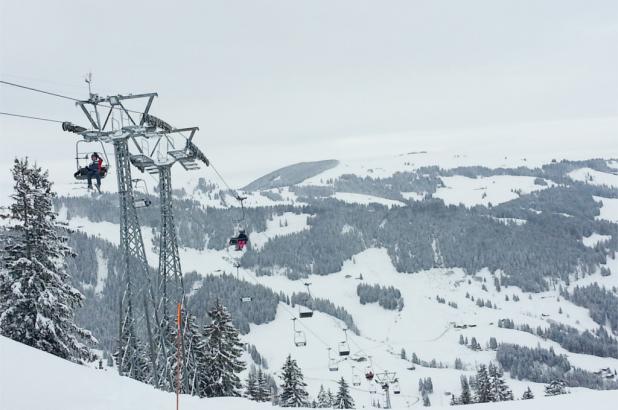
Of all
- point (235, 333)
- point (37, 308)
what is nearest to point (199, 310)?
point (235, 333)

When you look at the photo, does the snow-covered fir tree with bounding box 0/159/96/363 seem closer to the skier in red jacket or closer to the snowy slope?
the skier in red jacket

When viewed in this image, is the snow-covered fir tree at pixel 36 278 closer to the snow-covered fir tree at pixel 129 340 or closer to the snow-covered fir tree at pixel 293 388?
the snow-covered fir tree at pixel 129 340

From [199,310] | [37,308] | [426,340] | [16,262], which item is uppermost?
[16,262]

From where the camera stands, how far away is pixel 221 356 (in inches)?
1441

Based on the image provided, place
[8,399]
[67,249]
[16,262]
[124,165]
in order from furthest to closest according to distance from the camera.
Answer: [67,249], [16,262], [124,165], [8,399]

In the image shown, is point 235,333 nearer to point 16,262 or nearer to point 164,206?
point 164,206

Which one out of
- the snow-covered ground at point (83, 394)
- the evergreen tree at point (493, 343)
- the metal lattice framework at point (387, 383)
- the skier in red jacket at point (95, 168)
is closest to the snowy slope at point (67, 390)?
the snow-covered ground at point (83, 394)

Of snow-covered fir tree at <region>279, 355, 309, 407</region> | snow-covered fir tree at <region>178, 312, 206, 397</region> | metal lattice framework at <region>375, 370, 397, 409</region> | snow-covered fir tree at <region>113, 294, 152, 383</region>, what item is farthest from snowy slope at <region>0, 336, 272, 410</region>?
snow-covered fir tree at <region>279, 355, 309, 407</region>

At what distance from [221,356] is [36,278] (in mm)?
14497

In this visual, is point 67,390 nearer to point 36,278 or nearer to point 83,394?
point 83,394

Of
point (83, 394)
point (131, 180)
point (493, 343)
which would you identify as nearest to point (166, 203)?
point (131, 180)

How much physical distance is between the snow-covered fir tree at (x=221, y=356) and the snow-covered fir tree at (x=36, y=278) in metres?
10.6

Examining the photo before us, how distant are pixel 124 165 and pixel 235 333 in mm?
17714

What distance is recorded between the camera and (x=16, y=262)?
25.2 m
